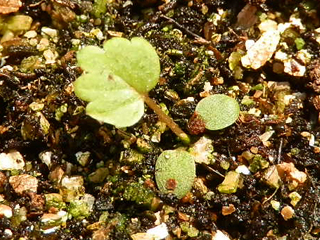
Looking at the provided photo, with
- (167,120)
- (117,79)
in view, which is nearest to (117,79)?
(117,79)

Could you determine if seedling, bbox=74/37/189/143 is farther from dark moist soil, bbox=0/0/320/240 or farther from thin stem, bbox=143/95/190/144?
dark moist soil, bbox=0/0/320/240

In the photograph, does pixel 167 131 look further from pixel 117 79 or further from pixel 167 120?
pixel 117 79

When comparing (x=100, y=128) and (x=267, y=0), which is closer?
(x=100, y=128)

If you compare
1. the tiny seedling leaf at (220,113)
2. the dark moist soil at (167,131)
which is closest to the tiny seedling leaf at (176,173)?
the dark moist soil at (167,131)

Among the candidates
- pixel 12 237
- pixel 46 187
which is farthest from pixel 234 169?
pixel 12 237

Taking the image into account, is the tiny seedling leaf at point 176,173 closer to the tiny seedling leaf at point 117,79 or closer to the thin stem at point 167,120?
the thin stem at point 167,120

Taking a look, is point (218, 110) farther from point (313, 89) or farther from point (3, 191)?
point (3, 191)
